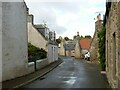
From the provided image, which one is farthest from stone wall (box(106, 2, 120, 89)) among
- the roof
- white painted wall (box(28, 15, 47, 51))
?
the roof

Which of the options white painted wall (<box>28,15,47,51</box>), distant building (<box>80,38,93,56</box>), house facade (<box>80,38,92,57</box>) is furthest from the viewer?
distant building (<box>80,38,93,56</box>)

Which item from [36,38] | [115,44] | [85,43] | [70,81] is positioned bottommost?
A: [70,81]

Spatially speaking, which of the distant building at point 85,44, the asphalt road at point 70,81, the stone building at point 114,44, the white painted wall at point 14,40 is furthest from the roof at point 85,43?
the stone building at point 114,44

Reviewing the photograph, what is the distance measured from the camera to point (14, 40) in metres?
23.4

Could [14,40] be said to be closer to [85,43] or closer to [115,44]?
[115,44]

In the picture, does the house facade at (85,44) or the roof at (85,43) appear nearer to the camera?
the house facade at (85,44)

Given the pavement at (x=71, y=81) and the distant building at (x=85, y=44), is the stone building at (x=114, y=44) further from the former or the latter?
the distant building at (x=85, y=44)

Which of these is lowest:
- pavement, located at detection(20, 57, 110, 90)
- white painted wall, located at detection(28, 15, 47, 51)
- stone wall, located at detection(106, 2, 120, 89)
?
pavement, located at detection(20, 57, 110, 90)

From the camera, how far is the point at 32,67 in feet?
97.9

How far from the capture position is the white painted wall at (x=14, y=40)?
848 inches

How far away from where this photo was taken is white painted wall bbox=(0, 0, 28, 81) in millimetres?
21547

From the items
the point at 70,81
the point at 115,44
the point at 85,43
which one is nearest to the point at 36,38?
the point at 70,81

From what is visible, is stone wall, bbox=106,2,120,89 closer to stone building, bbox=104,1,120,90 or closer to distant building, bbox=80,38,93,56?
stone building, bbox=104,1,120,90

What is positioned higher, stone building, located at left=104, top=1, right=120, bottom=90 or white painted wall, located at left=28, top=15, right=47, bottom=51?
white painted wall, located at left=28, top=15, right=47, bottom=51
